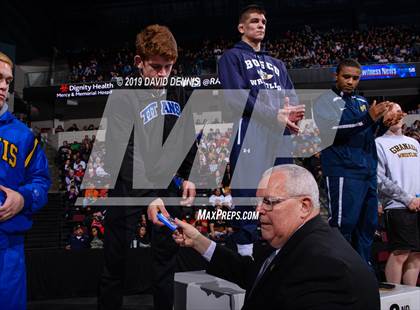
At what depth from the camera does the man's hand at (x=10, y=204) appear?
1.97 metres

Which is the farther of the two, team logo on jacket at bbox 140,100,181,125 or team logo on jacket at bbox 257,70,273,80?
team logo on jacket at bbox 257,70,273,80

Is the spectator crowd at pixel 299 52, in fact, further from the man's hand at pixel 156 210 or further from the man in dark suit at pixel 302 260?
the man in dark suit at pixel 302 260

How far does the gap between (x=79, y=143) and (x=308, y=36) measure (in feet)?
49.2

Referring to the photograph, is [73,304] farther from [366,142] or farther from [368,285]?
[368,285]

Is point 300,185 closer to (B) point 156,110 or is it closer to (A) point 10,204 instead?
(B) point 156,110

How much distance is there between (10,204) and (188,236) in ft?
2.94

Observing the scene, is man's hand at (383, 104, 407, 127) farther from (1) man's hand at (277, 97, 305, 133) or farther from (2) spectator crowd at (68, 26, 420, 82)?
(2) spectator crowd at (68, 26, 420, 82)

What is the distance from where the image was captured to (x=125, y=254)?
2387mm

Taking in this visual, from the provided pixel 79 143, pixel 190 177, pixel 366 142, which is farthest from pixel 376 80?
pixel 190 177

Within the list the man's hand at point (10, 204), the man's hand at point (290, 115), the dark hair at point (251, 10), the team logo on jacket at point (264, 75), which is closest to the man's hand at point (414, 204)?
the man's hand at point (290, 115)

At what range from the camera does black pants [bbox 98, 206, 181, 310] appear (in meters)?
2.33

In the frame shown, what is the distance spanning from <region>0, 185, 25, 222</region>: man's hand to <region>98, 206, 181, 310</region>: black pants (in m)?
0.56

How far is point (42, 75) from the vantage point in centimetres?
2108

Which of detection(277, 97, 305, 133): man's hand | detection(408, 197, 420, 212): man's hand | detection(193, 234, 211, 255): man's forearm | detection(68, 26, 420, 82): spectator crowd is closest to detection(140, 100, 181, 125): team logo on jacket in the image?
detection(277, 97, 305, 133): man's hand
